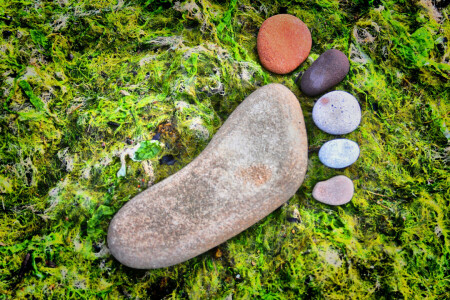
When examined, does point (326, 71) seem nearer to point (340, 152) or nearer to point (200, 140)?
point (340, 152)

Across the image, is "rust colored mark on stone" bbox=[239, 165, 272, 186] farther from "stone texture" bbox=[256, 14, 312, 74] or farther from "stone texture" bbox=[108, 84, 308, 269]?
"stone texture" bbox=[256, 14, 312, 74]

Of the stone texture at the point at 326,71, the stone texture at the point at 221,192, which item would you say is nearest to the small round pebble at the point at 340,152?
the stone texture at the point at 221,192

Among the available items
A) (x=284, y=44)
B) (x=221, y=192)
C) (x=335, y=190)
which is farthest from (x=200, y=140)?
(x=335, y=190)

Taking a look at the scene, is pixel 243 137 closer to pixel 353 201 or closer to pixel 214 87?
pixel 214 87

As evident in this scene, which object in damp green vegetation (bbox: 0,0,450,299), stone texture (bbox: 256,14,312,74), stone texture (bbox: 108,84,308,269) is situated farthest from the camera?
stone texture (bbox: 256,14,312,74)

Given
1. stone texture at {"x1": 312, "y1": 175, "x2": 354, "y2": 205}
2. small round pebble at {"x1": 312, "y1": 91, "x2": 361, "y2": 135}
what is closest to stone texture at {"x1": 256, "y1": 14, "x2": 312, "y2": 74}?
small round pebble at {"x1": 312, "y1": 91, "x2": 361, "y2": 135}

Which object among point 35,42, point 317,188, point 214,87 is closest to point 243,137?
point 214,87
